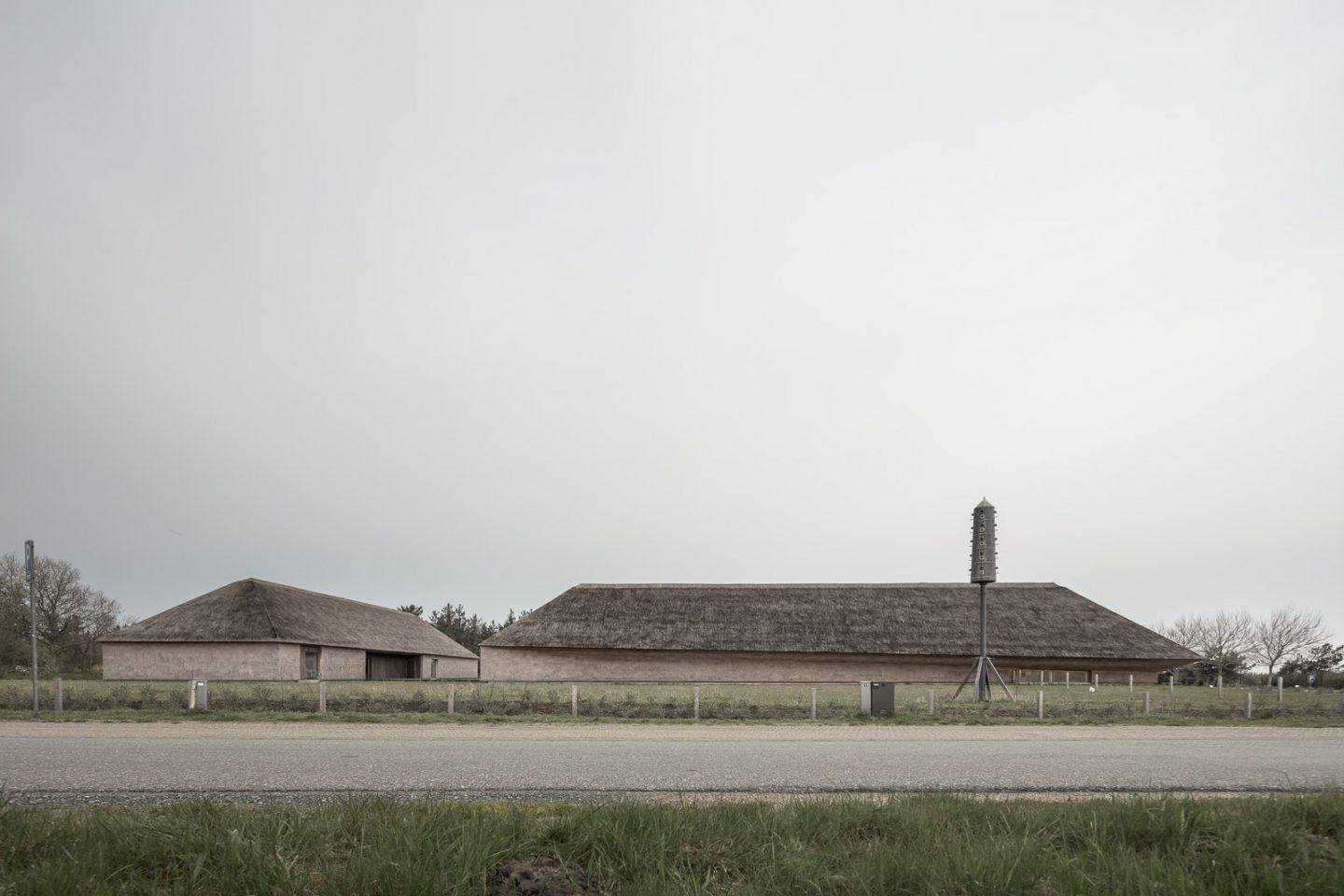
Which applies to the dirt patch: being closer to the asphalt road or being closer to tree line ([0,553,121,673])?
the asphalt road

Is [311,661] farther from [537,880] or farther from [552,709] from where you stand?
[537,880]

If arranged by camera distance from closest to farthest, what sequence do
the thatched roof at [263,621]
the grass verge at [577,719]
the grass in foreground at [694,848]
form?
the grass in foreground at [694,848], the grass verge at [577,719], the thatched roof at [263,621]

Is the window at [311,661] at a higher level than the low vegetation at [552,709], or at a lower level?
lower

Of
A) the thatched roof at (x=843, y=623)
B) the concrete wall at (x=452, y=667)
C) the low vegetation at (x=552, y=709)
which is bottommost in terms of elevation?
the concrete wall at (x=452, y=667)

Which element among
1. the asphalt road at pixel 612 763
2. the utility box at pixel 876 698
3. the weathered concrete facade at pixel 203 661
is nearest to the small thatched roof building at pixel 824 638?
the weathered concrete facade at pixel 203 661

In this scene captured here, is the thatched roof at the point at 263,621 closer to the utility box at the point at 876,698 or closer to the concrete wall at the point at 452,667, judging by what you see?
the concrete wall at the point at 452,667

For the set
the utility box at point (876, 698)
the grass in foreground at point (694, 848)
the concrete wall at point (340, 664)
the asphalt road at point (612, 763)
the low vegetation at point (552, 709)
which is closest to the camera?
the grass in foreground at point (694, 848)

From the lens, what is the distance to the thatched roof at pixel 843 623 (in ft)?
134

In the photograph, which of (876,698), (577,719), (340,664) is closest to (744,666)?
(876,698)

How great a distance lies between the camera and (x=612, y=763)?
9.67 m

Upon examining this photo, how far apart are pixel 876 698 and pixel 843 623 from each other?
23.8 metres

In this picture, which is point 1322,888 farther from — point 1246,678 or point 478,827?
point 1246,678

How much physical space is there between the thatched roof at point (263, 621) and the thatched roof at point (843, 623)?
407 inches

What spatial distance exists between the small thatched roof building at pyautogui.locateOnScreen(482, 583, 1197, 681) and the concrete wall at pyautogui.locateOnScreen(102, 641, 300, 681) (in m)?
10.00
